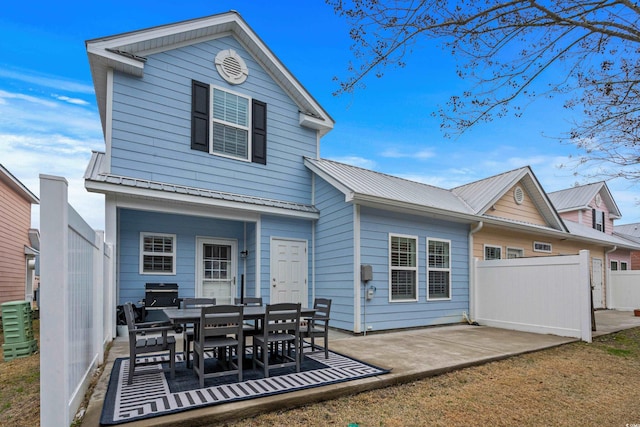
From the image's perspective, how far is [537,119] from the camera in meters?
5.90

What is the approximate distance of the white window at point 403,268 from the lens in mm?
8211

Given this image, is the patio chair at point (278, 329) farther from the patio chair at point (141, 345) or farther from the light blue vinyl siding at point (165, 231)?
the light blue vinyl siding at point (165, 231)

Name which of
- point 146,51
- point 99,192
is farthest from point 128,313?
point 146,51

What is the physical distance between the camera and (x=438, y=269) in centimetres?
905

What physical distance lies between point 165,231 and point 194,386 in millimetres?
4698

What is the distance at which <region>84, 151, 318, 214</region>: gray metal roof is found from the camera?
661 centimetres

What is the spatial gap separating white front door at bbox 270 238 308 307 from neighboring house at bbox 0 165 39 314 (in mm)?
9298

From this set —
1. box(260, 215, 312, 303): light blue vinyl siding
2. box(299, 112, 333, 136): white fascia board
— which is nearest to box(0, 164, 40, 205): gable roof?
box(260, 215, 312, 303): light blue vinyl siding

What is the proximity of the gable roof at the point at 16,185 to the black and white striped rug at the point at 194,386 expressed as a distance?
1003cm

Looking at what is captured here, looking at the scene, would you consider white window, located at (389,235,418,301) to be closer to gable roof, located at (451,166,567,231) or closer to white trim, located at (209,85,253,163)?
gable roof, located at (451,166,567,231)

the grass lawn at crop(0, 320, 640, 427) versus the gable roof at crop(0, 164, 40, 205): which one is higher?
the gable roof at crop(0, 164, 40, 205)

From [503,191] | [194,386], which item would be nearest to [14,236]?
[194,386]

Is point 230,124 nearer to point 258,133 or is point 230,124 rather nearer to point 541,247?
point 258,133

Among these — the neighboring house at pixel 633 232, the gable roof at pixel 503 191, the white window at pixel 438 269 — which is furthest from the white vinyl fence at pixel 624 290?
the white window at pixel 438 269
